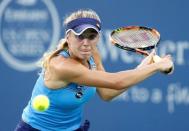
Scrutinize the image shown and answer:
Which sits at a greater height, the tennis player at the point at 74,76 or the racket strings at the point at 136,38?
the racket strings at the point at 136,38

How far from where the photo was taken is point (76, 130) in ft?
14.4

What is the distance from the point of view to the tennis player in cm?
402

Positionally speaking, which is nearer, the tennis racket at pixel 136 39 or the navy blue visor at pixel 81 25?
the navy blue visor at pixel 81 25

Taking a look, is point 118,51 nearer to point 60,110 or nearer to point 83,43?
point 60,110

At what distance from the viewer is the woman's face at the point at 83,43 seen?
13.1 feet

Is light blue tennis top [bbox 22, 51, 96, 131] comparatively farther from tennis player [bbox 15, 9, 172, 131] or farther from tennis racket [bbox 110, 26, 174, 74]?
tennis racket [bbox 110, 26, 174, 74]

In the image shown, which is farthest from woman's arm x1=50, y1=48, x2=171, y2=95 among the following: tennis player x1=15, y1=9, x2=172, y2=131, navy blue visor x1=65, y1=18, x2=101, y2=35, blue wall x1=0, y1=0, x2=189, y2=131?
blue wall x1=0, y1=0, x2=189, y2=131

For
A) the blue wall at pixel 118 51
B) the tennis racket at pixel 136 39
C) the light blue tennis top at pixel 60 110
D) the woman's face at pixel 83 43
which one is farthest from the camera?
the blue wall at pixel 118 51

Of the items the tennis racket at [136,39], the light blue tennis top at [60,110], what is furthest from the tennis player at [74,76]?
the tennis racket at [136,39]

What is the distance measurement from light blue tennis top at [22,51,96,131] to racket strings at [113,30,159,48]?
13.3 inches

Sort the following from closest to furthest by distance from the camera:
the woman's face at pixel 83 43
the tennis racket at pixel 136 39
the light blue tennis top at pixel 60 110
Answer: the woman's face at pixel 83 43, the light blue tennis top at pixel 60 110, the tennis racket at pixel 136 39

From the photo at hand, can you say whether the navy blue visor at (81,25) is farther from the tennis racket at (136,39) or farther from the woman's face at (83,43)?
the tennis racket at (136,39)

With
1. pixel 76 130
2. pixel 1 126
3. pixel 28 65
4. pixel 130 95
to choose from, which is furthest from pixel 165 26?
pixel 76 130

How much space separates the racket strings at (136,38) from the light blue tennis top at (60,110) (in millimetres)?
339
